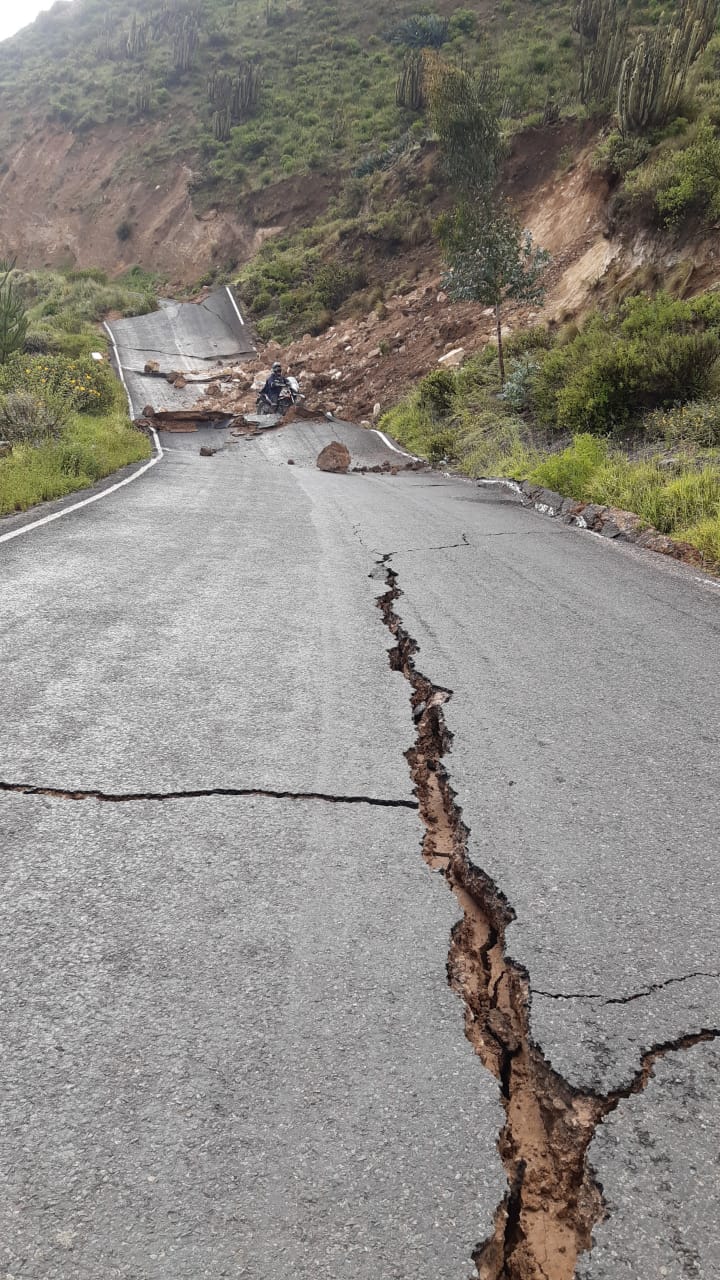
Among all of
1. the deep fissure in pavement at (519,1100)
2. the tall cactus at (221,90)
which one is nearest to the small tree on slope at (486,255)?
the deep fissure in pavement at (519,1100)

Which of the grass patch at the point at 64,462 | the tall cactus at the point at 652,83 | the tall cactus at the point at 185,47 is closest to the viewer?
the grass patch at the point at 64,462

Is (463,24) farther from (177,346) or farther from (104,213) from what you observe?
(177,346)

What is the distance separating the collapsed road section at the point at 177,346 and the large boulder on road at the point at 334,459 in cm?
808

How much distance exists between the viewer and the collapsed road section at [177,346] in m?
23.9

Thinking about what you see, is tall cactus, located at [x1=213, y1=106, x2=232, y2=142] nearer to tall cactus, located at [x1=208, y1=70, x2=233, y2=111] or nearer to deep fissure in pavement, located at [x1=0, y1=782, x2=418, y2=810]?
tall cactus, located at [x1=208, y1=70, x2=233, y2=111]

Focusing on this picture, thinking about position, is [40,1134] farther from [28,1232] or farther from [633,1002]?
[633,1002]

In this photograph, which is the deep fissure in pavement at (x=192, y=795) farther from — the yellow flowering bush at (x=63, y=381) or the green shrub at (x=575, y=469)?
the yellow flowering bush at (x=63, y=381)

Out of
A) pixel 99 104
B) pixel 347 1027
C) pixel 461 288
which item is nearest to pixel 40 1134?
pixel 347 1027

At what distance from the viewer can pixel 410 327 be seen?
79.4 ft

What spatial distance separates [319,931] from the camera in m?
2.15

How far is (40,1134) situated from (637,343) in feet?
41.3

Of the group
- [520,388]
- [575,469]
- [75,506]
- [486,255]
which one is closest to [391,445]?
[520,388]

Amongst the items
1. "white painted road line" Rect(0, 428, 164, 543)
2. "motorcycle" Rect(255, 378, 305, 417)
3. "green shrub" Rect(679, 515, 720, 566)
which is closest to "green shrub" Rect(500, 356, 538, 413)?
"white painted road line" Rect(0, 428, 164, 543)

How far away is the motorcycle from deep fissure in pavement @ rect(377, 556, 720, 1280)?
20.5 m
